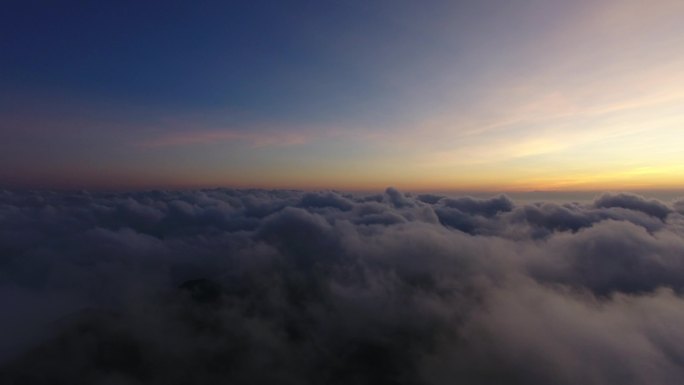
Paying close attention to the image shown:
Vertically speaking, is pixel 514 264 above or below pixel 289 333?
above

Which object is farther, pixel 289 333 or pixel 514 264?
pixel 514 264

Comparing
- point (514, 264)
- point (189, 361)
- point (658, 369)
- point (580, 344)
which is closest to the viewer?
point (658, 369)

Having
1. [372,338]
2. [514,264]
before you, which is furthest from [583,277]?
[372,338]

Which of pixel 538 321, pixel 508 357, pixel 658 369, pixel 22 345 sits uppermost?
pixel 658 369

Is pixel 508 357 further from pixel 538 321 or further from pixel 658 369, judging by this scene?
pixel 658 369

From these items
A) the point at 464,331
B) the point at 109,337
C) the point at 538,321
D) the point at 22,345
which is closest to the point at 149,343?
the point at 109,337

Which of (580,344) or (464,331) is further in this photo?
(464,331)

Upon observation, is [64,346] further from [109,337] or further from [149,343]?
[149,343]

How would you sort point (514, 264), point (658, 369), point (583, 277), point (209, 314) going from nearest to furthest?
point (658, 369)
point (583, 277)
point (514, 264)
point (209, 314)

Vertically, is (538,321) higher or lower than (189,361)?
higher
